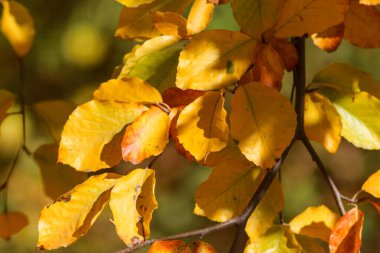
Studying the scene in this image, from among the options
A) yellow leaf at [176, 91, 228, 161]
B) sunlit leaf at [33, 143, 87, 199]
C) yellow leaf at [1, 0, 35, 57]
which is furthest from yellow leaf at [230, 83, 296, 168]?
yellow leaf at [1, 0, 35, 57]

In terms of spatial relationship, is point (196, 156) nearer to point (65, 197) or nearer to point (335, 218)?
point (65, 197)

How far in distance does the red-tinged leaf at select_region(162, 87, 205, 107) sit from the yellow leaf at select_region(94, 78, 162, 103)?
0.02 meters

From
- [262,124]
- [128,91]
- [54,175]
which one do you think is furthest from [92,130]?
[54,175]

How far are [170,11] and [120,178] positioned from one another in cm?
19

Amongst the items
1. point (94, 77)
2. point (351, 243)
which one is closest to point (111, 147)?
point (351, 243)

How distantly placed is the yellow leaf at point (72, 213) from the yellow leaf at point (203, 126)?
9cm

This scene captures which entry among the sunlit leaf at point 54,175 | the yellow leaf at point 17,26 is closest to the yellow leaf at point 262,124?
the sunlit leaf at point 54,175

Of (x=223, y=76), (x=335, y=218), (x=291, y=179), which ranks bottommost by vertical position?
(x=291, y=179)

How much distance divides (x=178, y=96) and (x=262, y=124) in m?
0.09

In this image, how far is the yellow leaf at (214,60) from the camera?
576 mm

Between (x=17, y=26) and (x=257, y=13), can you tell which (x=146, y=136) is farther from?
(x=17, y=26)

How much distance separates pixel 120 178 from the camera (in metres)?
0.59

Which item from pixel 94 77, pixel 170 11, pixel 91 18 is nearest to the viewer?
pixel 170 11

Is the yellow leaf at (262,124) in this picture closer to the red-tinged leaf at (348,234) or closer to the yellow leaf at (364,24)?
the red-tinged leaf at (348,234)
